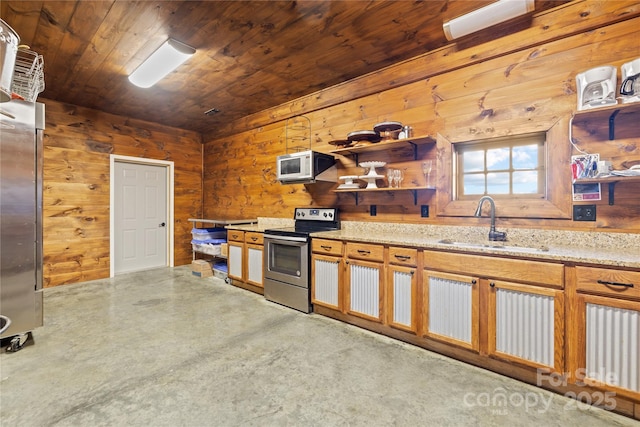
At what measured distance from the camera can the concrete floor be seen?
1602 millimetres

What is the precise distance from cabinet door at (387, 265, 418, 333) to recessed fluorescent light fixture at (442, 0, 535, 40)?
6.69 feet

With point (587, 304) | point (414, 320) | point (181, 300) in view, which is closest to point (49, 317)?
point (181, 300)

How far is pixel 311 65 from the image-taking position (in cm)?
308

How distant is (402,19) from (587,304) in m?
2.42

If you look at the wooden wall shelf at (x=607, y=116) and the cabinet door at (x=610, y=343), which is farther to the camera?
the wooden wall shelf at (x=607, y=116)

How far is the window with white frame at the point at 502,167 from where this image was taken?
2.44 meters

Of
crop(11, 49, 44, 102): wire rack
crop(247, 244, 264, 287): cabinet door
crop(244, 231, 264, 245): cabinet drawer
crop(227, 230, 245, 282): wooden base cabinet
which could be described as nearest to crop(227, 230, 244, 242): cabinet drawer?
crop(227, 230, 245, 282): wooden base cabinet

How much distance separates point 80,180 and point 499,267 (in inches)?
220

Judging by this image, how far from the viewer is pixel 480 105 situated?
2607mm

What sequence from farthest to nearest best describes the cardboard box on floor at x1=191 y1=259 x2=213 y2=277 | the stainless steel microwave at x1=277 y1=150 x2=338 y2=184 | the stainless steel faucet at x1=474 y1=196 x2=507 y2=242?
1. the cardboard box on floor at x1=191 y1=259 x2=213 y2=277
2. the stainless steel microwave at x1=277 y1=150 x2=338 y2=184
3. the stainless steel faucet at x1=474 y1=196 x2=507 y2=242

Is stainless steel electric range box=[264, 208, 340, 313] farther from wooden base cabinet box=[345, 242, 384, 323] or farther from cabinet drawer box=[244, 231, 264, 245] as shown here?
wooden base cabinet box=[345, 242, 384, 323]

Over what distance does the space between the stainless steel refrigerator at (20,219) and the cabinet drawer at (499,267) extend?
10.7 feet

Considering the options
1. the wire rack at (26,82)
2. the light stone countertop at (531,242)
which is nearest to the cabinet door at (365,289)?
the light stone countertop at (531,242)

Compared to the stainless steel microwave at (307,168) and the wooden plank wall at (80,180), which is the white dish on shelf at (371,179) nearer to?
the stainless steel microwave at (307,168)
